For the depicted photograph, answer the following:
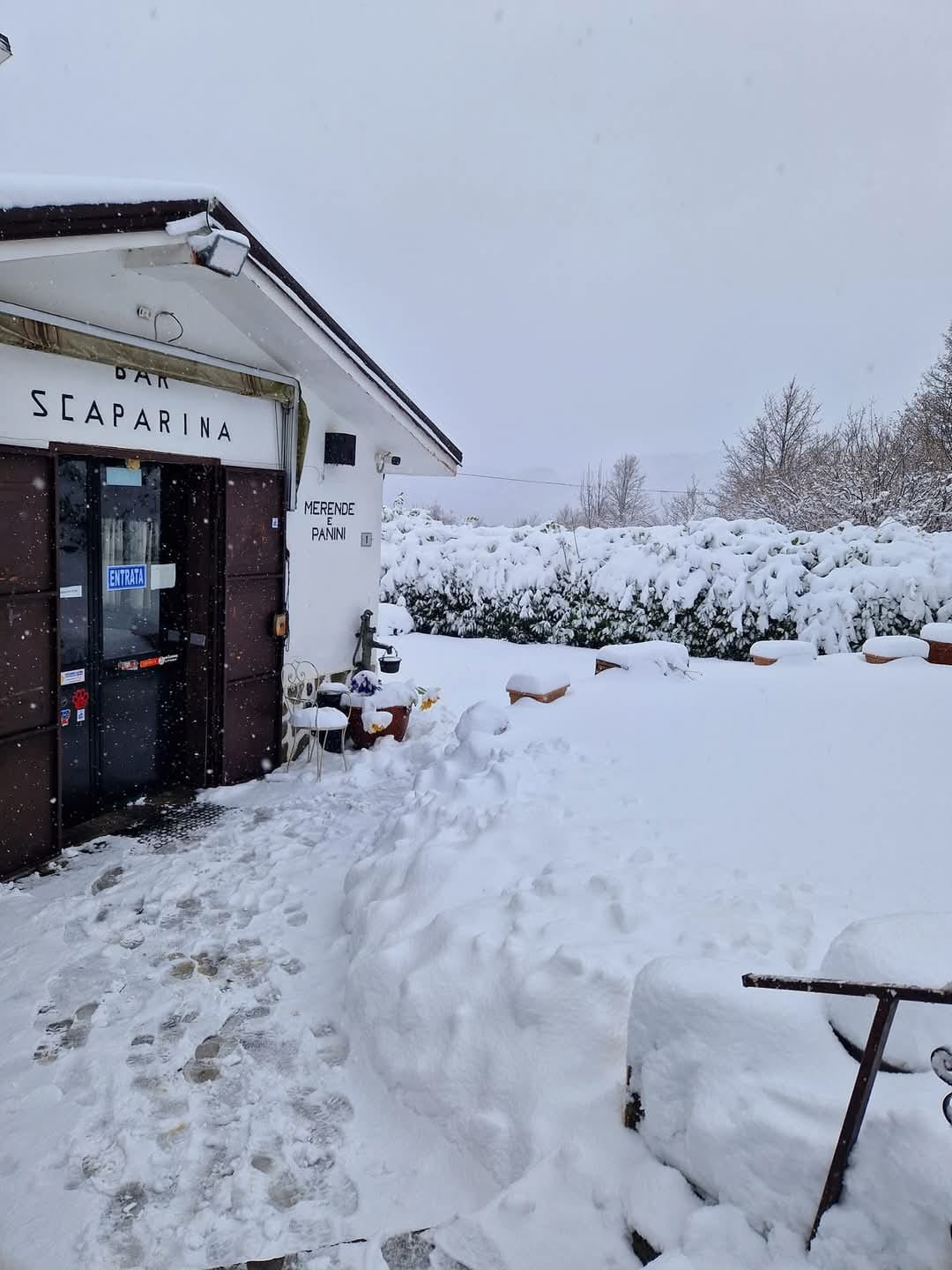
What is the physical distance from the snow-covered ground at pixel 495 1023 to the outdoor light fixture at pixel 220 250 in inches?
137

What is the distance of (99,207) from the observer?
4.02m

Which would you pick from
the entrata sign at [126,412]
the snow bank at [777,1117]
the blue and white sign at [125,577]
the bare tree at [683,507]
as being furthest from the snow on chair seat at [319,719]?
the bare tree at [683,507]

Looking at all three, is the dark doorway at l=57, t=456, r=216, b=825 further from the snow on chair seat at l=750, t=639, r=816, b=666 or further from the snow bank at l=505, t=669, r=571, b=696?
the snow on chair seat at l=750, t=639, r=816, b=666

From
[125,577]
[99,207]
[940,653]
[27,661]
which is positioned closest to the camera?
[99,207]

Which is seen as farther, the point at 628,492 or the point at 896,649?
the point at 628,492

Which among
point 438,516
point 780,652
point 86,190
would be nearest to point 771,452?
point 438,516

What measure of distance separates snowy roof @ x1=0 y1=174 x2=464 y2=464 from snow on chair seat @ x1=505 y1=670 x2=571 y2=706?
13.0 ft

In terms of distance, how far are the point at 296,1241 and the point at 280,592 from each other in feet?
16.9

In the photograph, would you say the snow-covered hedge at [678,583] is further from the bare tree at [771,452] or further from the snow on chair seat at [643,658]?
the bare tree at [771,452]

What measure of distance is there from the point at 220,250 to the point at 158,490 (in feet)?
7.59

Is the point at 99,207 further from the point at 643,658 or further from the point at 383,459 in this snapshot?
the point at 643,658

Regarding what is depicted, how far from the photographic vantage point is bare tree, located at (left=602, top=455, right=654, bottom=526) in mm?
51406

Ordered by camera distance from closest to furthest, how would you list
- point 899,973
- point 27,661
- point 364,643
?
point 899,973
point 27,661
point 364,643

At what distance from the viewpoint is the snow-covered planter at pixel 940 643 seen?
832cm
